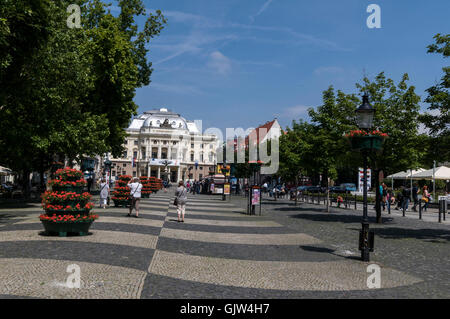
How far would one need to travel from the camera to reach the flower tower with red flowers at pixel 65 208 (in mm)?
12039

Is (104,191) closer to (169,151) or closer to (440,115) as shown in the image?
(440,115)

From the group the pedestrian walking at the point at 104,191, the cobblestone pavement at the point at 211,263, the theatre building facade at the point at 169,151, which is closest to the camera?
the cobblestone pavement at the point at 211,263

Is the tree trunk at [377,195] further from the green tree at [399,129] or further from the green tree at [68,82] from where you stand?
the green tree at [68,82]

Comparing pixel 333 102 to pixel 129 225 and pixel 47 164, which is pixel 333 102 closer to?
pixel 129 225

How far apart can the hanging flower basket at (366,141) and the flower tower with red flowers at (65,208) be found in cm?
783

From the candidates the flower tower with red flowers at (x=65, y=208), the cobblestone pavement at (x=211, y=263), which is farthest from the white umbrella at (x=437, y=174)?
the flower tower with red flowers at (x=65, y=208)

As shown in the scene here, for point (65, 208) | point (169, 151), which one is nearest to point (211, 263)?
point (65, 208)

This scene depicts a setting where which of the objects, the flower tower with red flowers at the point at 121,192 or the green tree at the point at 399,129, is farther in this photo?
the flower tower with red flowers at the point at 121,192

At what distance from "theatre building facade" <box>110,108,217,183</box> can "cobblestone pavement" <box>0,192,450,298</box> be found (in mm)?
114032

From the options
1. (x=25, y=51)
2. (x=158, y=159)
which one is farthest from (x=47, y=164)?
(x=158, y=159)

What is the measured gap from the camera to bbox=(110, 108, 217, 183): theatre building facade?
427 feet

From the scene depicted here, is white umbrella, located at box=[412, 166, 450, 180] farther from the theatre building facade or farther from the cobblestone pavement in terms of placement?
the theatre building facade

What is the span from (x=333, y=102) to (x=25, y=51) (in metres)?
17.6

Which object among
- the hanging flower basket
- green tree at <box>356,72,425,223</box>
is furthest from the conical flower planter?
green tree at <box>356,72,425,223</box>
